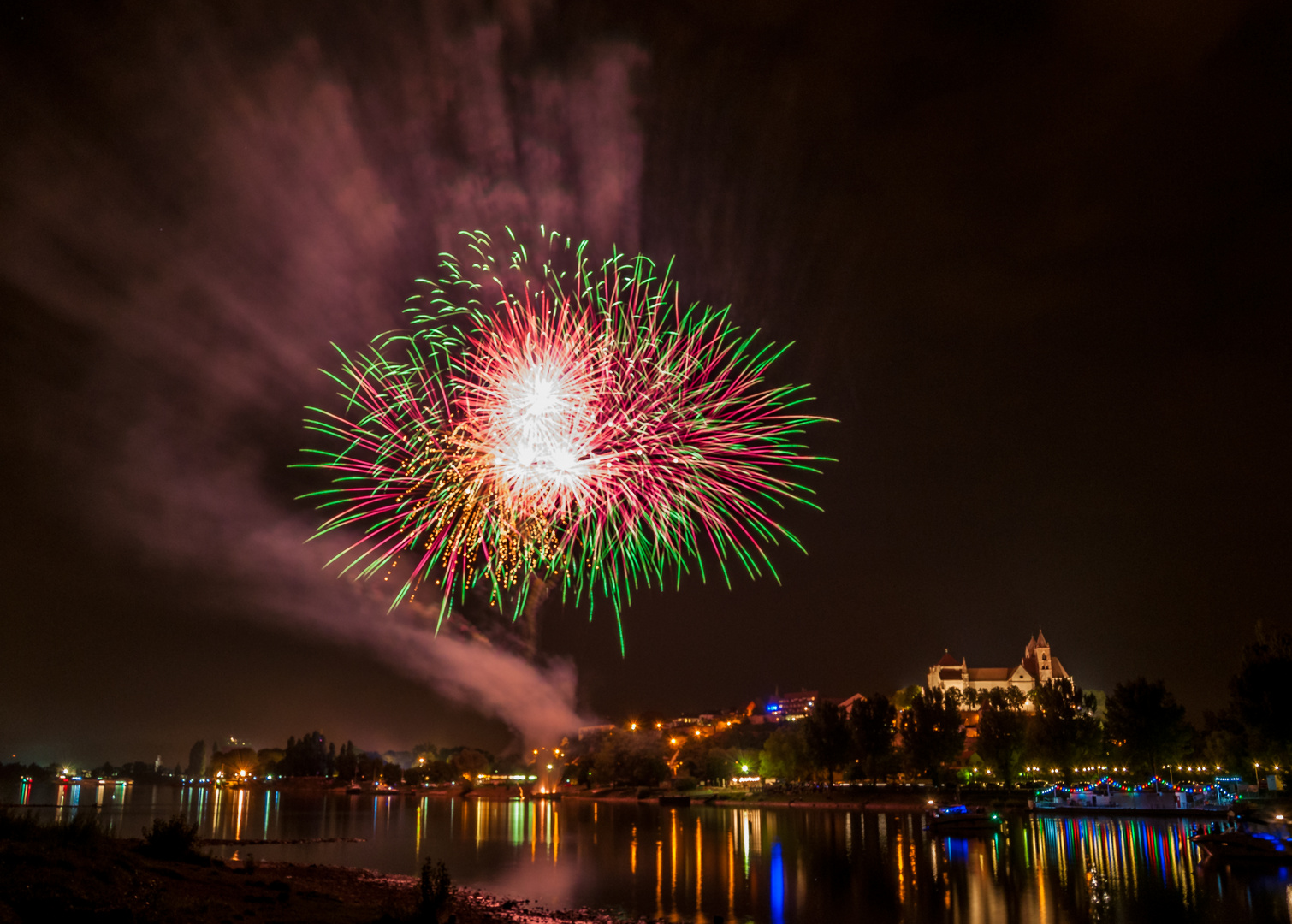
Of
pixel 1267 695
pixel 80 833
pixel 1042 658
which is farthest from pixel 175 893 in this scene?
pixel 1042 658

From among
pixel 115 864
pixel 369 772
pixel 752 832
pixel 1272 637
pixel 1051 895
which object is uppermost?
pixel 1272 637

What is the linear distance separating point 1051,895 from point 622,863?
19.5 meters

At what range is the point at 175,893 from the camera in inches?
744

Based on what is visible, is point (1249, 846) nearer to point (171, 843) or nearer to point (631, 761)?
point (171, 843)

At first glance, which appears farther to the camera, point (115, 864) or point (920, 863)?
point (920, 863)

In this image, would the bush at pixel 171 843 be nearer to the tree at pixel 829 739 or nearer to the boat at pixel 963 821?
the boat at pixel 963 821

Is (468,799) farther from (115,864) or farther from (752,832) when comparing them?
(115,864)

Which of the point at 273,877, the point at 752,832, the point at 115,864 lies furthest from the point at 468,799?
the point at 115,864

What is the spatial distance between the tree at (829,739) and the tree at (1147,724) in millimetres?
26272

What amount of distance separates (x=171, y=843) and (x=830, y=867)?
24.3 m

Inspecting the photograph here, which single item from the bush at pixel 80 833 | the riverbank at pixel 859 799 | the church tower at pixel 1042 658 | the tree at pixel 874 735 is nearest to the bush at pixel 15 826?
the bush at pixel 80 833

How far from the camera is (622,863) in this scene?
127 ft

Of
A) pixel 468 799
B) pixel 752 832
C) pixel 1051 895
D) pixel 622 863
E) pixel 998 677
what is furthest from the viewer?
pixel 998 677

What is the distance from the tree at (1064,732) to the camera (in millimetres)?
73062
